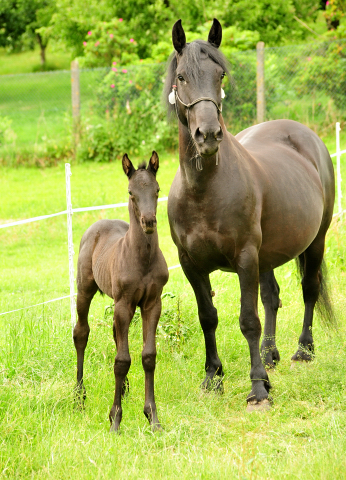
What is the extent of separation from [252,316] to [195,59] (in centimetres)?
175

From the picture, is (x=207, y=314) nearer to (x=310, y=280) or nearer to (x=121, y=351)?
(x=121, y=351)

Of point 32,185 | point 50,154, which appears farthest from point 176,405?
point 50,154

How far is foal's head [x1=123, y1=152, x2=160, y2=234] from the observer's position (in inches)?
132

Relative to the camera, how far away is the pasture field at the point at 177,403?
2.92m

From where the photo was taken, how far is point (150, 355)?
356 cm

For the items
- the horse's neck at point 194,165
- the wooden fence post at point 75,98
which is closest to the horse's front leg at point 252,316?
the horse's neck at point 194,165

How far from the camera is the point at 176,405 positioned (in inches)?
152

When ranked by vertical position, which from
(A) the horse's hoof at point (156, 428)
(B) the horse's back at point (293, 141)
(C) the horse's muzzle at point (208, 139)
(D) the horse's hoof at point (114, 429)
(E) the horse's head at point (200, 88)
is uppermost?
(E) the horse's head at point (200, 88)

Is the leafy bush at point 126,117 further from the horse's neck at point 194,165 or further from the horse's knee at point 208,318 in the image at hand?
the horse's neck at point 194,165

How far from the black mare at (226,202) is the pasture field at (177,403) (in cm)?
26

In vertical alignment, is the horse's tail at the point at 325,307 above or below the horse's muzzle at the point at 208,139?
below

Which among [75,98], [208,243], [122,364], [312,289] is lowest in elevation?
[75,98]

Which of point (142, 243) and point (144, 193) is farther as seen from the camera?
point (142, 243)

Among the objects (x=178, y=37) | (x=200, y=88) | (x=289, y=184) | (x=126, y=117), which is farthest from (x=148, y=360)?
(x=126, y=117)
